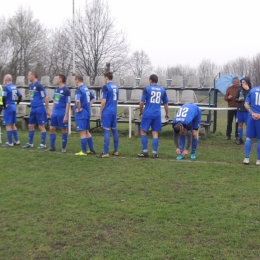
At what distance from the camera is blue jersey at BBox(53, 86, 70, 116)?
945 cm

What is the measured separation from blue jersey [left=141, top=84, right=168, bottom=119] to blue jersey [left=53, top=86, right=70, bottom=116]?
6.18 ft

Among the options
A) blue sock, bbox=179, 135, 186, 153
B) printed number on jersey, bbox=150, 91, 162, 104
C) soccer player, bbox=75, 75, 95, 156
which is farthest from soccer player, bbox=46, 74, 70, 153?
blue sock, bbox=179, 135, 186, 153

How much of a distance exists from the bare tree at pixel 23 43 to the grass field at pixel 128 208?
37391 mm

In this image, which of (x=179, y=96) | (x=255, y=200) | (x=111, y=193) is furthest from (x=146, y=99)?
(x=179, y=96)

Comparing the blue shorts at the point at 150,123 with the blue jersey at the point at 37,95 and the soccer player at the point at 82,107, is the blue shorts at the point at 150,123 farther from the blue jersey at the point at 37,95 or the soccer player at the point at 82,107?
the blue jersey at the point at 37,95

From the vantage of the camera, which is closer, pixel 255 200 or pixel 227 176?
pixel 255 200

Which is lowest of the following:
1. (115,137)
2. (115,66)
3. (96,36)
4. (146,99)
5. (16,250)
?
(16,250)

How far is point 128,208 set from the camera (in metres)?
5.52

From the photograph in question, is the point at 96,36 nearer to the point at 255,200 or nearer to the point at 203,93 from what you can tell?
the point at 203,93

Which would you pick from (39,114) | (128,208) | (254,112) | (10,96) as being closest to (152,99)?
(254,112)

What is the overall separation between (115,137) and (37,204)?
380 cm

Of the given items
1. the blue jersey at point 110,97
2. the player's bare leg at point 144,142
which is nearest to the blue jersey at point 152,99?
the player's bare leg at point 144,142

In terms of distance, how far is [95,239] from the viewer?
4.57 m

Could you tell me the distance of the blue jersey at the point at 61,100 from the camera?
9.45 metres
